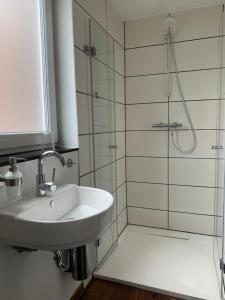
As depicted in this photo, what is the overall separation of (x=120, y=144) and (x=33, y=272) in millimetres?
1363

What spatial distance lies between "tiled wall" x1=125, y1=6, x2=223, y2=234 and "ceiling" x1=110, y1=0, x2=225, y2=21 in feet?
0.19

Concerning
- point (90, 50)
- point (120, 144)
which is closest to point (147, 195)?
point (120, 144)

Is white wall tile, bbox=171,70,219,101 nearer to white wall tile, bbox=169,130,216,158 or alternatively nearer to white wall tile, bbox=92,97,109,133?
white wall tile, bbox=169,130,216,158

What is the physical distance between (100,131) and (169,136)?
30.8 inches

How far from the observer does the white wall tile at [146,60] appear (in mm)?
2143

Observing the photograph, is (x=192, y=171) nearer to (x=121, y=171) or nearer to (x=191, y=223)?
(x=191, y=223)

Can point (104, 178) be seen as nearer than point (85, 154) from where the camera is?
No

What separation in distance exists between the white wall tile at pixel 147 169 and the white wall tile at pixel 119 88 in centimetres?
60

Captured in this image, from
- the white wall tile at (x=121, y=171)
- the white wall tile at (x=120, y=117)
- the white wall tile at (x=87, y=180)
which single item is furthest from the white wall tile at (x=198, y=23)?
the white wall tile at (x=87, y=180)

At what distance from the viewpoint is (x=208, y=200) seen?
2143mm

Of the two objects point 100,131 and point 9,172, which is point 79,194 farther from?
point 100,131

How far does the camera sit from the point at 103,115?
1.76 metres

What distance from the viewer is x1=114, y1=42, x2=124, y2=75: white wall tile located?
6.72ft

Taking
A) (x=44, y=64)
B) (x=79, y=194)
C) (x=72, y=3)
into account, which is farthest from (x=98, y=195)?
(x=72, y=3)
